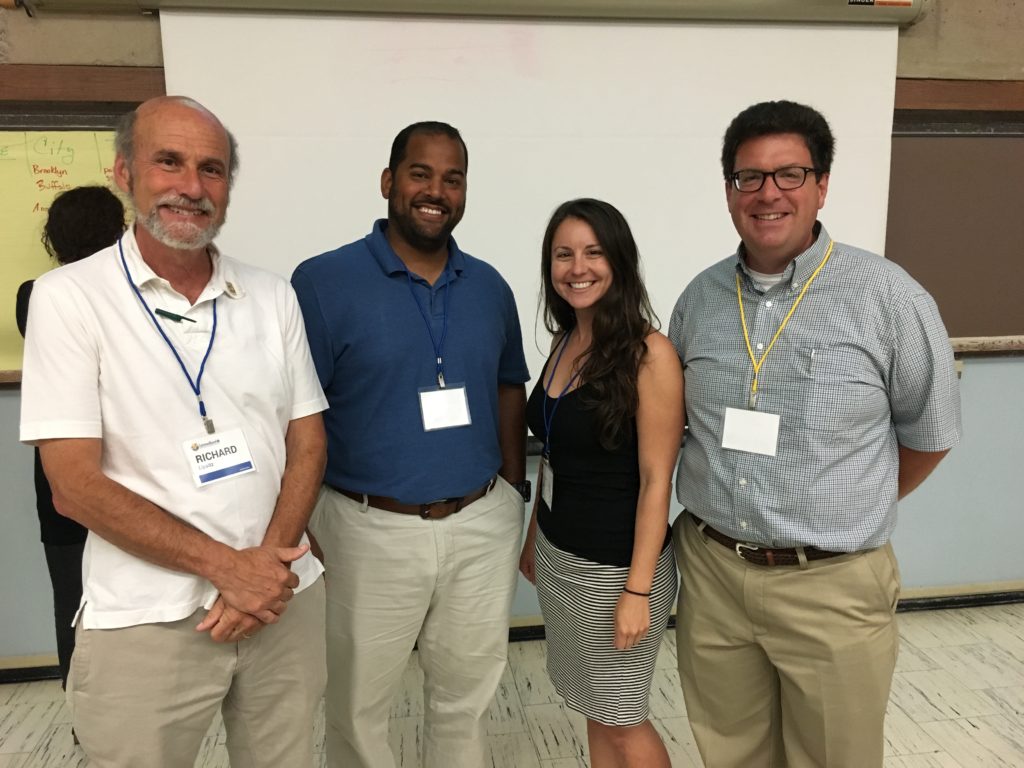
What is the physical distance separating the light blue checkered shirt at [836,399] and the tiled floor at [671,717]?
124 cm

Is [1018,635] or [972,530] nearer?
[1018,635]

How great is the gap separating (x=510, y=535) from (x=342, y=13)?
192cm

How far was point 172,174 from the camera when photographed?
121 centimetres

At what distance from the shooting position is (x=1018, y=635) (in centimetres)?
284

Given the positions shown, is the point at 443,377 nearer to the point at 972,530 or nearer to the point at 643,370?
the point at 643,370

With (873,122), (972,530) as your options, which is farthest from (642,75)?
(972,530)

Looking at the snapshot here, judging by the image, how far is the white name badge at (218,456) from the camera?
1.17 metres

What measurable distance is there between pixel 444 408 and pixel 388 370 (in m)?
0.17

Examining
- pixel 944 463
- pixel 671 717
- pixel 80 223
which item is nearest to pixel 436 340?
pixel 80 223

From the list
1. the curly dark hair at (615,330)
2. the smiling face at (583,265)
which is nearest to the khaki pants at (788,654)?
the curly dark hair at (615,330)

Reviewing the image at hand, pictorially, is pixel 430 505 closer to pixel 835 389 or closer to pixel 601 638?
pixel 601 638

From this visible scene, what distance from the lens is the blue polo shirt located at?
156 cm

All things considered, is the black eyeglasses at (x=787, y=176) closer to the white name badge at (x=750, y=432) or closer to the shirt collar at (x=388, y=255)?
the white name badge at (x=750, y=432)

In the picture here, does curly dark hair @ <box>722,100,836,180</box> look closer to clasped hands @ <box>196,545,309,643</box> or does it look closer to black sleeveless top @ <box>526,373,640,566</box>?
black sleeveless top @ <box>526,373,640,566</box>
